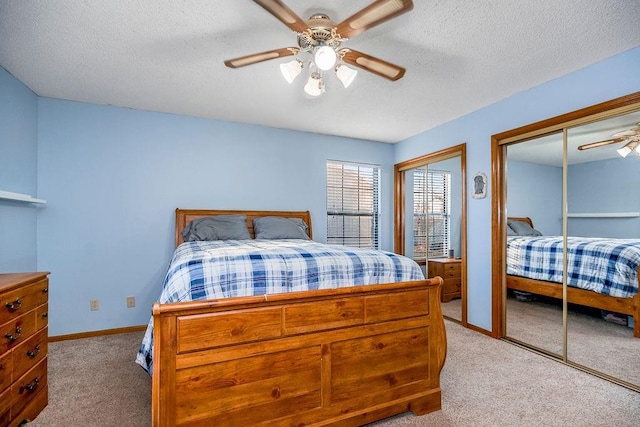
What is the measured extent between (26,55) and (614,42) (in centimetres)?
428

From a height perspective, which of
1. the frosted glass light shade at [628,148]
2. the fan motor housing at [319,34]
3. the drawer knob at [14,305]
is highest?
the fan motor housing at [319,34]

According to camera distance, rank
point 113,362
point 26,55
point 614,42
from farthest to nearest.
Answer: point 113,362
point 26,55
point 614,42

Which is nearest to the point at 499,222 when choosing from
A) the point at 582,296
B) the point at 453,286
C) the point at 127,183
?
the point at 582,296

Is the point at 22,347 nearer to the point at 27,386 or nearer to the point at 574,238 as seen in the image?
the point at 27,386

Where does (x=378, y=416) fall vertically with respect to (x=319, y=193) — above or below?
below

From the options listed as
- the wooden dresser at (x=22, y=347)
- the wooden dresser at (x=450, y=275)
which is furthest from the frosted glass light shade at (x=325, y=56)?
the wooden dresser at (x=450, y=275)

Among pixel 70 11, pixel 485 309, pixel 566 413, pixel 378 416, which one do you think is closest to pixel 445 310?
pixel 485 309

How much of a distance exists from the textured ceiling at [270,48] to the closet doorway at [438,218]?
90 cm

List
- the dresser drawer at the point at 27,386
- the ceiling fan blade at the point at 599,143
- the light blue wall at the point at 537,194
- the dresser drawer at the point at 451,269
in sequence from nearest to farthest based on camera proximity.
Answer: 1. the dresser drawer at the point at 27,386
2. the ceiling fan blade at the point at 599,143
3. the light blue wall at the point at 537,194
4. the dresser drawer at the point at 451,269

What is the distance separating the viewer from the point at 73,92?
298 centimetres

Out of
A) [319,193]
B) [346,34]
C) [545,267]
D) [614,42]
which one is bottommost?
[545,267]

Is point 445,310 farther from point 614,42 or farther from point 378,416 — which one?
point 614,42

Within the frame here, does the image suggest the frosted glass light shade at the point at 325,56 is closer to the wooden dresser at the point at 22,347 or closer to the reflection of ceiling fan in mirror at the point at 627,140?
the wooden dresser at the point at 22,347

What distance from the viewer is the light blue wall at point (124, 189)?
10.2ft
